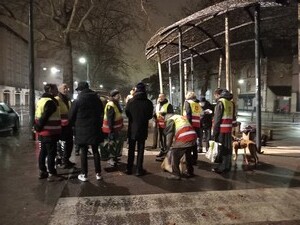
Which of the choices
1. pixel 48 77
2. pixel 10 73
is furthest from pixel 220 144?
pixel 48 77

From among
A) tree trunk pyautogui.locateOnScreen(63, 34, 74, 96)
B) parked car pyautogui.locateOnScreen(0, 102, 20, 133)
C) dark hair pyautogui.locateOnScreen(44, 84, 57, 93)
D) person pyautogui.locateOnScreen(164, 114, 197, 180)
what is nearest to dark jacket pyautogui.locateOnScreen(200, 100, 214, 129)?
person pyautogui.locateOnScreen(164, 114, 197, 180)

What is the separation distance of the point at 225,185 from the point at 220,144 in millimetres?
1300

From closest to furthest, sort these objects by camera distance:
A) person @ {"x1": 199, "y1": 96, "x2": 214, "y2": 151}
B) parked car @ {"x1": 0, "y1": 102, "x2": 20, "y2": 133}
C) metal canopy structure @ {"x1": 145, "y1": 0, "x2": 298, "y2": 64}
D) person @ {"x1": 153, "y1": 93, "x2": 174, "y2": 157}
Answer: metal canopy structure @ {"x1": 145, "y1": 0, "x2": 298, "y2": 64} → person @ {"x1": 153, "y1": 93, "x2": 174, "y2": 157} → person @ {"x1": 199, "y1": 96, "x2": 214, "y2": 151} → parked car @ {"x1": 0, "y1": 102, "x2": 20, "y2": 133}

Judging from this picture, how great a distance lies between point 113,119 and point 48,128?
1.66m

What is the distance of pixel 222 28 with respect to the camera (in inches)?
504

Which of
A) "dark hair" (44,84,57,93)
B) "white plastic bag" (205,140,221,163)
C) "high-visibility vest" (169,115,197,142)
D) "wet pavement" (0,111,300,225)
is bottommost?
"wet pavement" (0,111,300,225)

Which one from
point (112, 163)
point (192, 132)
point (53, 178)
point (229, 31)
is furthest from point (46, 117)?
point (229, 31)

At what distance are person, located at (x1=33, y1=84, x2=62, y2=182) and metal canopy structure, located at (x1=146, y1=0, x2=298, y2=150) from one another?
462 centimetres

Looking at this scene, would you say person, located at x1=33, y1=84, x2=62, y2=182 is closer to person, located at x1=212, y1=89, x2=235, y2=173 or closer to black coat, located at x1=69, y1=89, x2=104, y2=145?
black coat, located at x1=69, y1=89, x2=104, y2=145

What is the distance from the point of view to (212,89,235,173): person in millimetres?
8320

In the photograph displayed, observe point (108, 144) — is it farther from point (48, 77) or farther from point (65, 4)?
point (48, 77)

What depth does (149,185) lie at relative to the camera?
7375 mm

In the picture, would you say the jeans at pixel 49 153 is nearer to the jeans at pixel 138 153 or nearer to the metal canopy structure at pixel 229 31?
the jeans at pixel 138 153

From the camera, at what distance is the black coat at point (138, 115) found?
8102 mm
